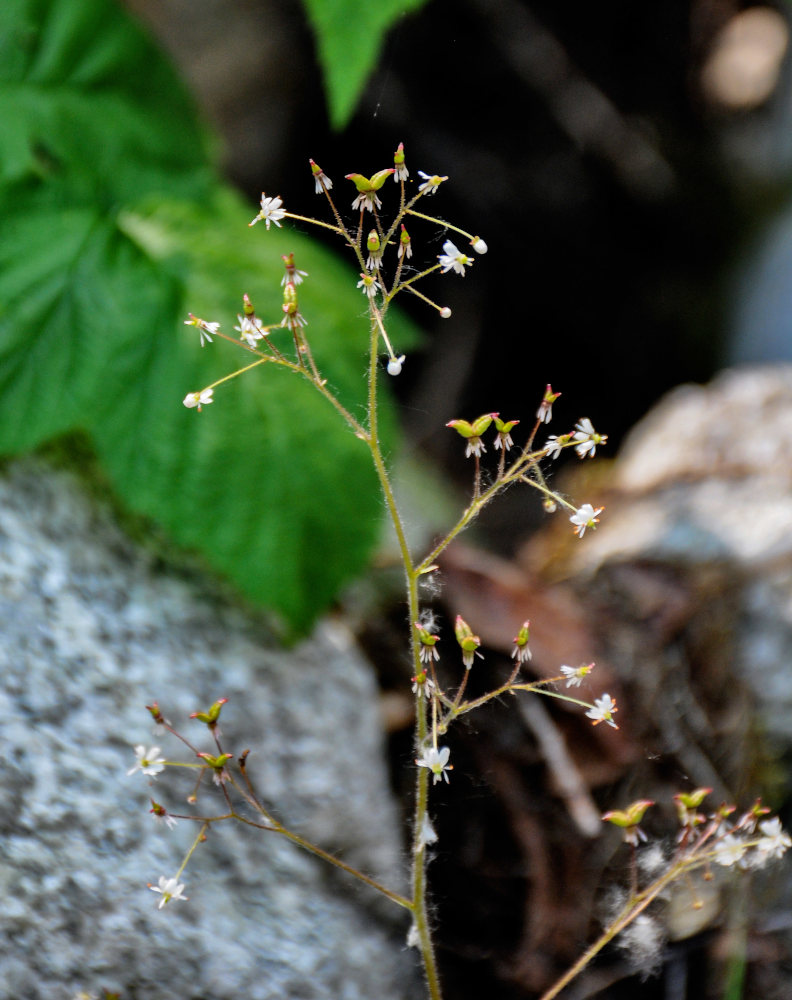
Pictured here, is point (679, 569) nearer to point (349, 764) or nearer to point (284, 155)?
point (349, 764)

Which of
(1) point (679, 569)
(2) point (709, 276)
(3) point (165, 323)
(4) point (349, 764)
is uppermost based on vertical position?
(2) point (709, 276)

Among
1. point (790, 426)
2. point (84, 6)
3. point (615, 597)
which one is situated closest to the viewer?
point (84, 6)

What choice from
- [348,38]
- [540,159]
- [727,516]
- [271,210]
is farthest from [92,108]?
[540,159]

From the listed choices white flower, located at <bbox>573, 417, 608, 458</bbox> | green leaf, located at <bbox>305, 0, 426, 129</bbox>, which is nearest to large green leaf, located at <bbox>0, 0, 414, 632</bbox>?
green leaf, located at <bbox>305, 0, 426, 129</bbox>

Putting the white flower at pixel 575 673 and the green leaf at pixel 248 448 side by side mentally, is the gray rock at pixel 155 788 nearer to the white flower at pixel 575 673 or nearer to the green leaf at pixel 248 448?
the green leaf at pixel 248 448

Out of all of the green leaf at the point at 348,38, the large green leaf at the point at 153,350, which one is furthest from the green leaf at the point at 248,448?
the green leaf at the point at 348,38

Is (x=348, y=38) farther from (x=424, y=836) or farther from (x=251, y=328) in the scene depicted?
(x=424, y=836)

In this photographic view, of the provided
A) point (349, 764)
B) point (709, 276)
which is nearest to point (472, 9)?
point (709, 276)
